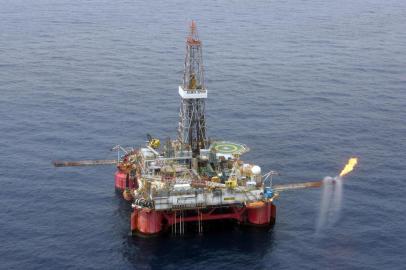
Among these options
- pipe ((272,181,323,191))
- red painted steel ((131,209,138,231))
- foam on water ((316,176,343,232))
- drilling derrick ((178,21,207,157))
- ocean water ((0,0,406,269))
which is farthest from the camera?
drilling derrick ((178,21,207,157))

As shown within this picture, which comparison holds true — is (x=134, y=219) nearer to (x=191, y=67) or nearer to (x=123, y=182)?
(x=123, y=182)

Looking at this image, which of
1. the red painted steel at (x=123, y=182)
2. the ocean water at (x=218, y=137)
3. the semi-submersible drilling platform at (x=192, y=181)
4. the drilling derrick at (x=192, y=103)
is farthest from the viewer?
the red painted steel at (x=123, y=182)

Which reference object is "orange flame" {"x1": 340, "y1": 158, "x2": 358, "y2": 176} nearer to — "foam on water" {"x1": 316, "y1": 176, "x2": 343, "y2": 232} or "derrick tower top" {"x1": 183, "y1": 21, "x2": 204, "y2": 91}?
"foam on water" {"x1": 316, "y1": 176, "x2": 343, "y2": 232}

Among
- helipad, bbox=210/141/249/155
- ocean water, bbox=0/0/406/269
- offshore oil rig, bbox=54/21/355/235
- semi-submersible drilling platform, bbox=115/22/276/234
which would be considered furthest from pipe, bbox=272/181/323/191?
helipad, bbox=210/141/249/155

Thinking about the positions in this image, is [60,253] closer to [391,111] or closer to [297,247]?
[297,247]

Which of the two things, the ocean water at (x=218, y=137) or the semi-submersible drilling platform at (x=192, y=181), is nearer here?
the ocean water at (x=218, y=137)

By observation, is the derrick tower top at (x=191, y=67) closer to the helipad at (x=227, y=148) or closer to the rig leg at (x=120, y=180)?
the helipad at (x=227, y=148)

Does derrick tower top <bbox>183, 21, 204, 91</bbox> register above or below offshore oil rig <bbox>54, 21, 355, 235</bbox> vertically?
above

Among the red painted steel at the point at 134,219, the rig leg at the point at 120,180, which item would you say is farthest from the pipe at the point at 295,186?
the rig leg at the point at 120,180

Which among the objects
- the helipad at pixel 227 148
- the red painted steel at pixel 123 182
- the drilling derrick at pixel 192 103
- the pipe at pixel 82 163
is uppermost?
the drilling derrick at pixel 192 103
